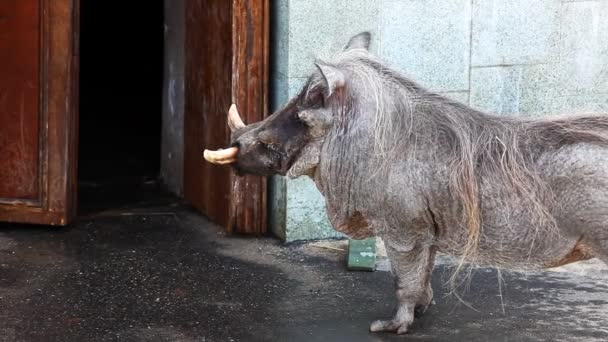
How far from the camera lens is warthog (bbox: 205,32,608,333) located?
16.2 ft

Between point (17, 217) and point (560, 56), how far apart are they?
3.61 m

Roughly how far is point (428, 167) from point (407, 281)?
62 centimetres

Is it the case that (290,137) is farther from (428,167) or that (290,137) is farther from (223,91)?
(223,91)

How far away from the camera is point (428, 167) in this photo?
5.20m

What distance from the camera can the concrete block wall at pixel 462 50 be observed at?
692 centimetres

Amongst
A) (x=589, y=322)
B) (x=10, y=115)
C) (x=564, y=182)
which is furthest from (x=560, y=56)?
(x=10, y=115)

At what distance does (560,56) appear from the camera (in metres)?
7.46

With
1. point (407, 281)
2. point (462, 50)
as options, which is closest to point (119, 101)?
point (462, 50)

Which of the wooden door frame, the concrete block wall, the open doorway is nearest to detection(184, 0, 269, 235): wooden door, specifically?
the wooden door frame

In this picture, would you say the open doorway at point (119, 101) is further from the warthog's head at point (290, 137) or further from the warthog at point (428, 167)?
the warthog at point (428, 167)

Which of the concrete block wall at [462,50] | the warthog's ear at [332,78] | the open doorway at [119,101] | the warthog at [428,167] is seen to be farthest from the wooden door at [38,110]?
A: the warthog's ear at [332,78]

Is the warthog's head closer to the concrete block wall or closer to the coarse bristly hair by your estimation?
the coarse bristly hair

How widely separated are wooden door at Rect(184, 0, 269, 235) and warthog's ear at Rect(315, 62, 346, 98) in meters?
1.84

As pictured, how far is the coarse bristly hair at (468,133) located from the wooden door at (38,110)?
7.73ft
